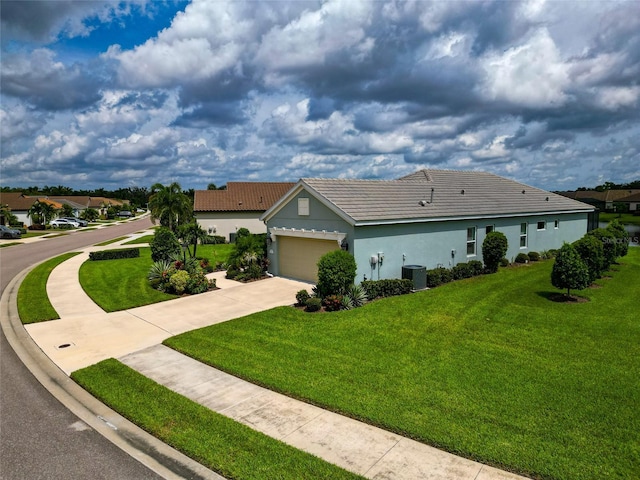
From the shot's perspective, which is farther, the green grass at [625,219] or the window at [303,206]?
the green grass at [625,219]

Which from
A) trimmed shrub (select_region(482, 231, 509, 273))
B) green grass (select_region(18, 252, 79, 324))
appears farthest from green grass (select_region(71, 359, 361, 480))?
trimmed shrub (select_region(482, 231, 509, 273))

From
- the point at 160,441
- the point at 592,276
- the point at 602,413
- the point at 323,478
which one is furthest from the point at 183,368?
the point at 592,276

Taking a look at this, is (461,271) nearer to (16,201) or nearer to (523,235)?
(523,235)

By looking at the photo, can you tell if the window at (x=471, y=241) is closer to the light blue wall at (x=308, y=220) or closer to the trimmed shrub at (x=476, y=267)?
the trimmed shrub at (x=476, y=267)

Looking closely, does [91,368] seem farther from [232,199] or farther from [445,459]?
[232,199]

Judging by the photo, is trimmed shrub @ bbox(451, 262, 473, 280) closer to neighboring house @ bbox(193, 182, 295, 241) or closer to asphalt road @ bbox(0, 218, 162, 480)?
asphalt road @ bbox(0, 218, 162, 480)

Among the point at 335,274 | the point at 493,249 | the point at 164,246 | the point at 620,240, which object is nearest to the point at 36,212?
the point at 164,246

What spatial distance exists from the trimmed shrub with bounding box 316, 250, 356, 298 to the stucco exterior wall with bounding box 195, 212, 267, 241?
23.4 metres

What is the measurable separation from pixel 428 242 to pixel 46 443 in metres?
16.6

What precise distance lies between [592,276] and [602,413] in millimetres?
12707


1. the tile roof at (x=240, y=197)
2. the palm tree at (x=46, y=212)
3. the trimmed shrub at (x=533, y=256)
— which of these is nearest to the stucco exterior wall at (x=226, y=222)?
the tile roof at (x=240, y=197)

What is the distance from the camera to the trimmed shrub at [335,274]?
1495 centimetres

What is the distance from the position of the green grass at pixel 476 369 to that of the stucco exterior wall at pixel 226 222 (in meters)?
26.2

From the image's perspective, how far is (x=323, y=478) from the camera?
5.62 metres
